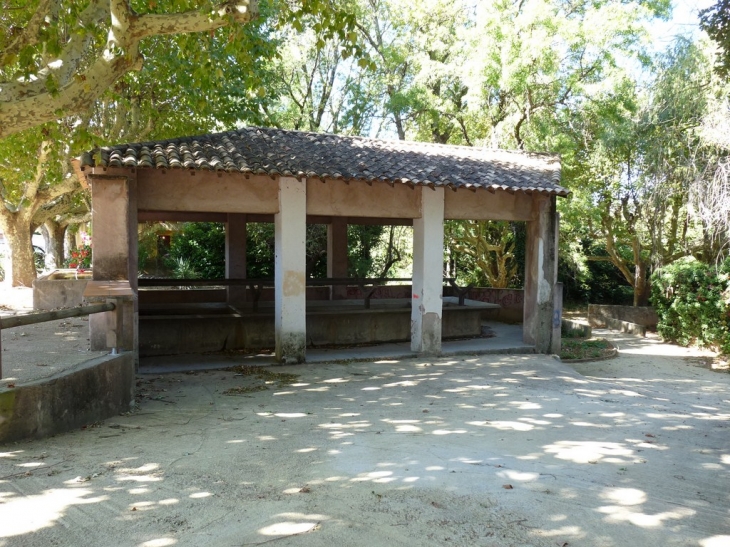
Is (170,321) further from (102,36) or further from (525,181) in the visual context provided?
(525,181)

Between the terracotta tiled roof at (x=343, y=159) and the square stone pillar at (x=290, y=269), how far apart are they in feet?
1.90

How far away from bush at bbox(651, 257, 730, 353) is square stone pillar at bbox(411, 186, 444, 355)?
6727 mm

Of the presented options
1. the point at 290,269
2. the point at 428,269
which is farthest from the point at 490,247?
the point at 290,269

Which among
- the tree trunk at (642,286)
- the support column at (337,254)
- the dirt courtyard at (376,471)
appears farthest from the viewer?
the tree trunk at (642,286)

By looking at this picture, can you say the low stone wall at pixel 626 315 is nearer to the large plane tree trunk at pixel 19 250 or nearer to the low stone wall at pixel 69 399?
the low stone wall at pixel 69 399

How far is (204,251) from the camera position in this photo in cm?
1911

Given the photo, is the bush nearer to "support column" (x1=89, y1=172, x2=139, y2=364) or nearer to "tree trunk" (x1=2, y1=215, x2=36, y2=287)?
"support column" (x1=89, y1=172, x2=139, y2=364)

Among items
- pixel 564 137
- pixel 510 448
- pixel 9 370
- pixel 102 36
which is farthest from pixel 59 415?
pixel 564 137

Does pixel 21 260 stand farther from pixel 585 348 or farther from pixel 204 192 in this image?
pixel 585 348

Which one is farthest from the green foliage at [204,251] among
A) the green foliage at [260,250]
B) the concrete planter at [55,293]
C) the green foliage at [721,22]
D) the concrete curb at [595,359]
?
the green foliage at [721,22]

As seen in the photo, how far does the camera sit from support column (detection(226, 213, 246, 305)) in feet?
45.2

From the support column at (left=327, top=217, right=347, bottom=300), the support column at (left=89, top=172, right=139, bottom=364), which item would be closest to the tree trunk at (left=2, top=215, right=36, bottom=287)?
the support column at (left=327, top=217, right=347, bottom=300)

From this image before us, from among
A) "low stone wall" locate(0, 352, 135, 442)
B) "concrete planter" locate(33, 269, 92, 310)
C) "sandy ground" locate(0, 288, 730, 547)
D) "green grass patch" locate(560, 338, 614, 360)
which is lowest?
"green grass patch" locate(560, 338, 614, 360)

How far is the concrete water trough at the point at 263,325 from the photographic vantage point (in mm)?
10797
